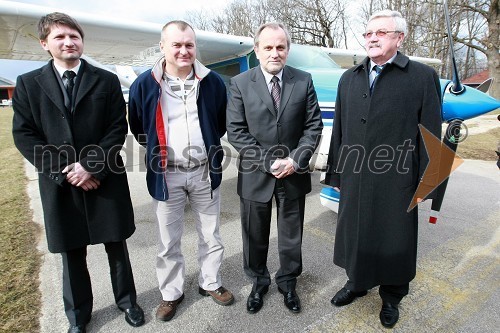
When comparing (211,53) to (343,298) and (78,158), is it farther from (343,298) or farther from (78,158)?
(343,298)

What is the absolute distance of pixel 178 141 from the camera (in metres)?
2.21

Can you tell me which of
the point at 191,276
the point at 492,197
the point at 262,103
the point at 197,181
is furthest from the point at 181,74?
the point at 492,197

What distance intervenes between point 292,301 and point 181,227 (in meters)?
1.04

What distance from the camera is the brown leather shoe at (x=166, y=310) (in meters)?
2.32

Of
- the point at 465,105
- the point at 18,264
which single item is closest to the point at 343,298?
the point at 465,105

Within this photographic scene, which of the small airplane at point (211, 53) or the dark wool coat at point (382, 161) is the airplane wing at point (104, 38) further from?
the dark wool coat at point (382, 161)

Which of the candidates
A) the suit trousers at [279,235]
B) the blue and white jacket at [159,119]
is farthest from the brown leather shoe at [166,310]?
the blue and white jacket at [159,119]

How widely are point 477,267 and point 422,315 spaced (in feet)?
3.75

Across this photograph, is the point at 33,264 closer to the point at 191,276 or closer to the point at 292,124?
the point at 191,276

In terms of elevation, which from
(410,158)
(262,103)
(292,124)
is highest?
(262,103)

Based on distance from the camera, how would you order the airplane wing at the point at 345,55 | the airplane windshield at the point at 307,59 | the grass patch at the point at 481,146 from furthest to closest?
the grass patch at the point at 481,146 → the airplane wing at the point at 345,55 → the airplane windshield at the point at 307,59

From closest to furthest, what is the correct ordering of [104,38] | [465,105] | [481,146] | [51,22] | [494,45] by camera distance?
[51,22] → [465,105] → [104,38] → [481,146] → [494,45]

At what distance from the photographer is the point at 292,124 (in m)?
2.21

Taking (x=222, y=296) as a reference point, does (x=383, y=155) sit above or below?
above
